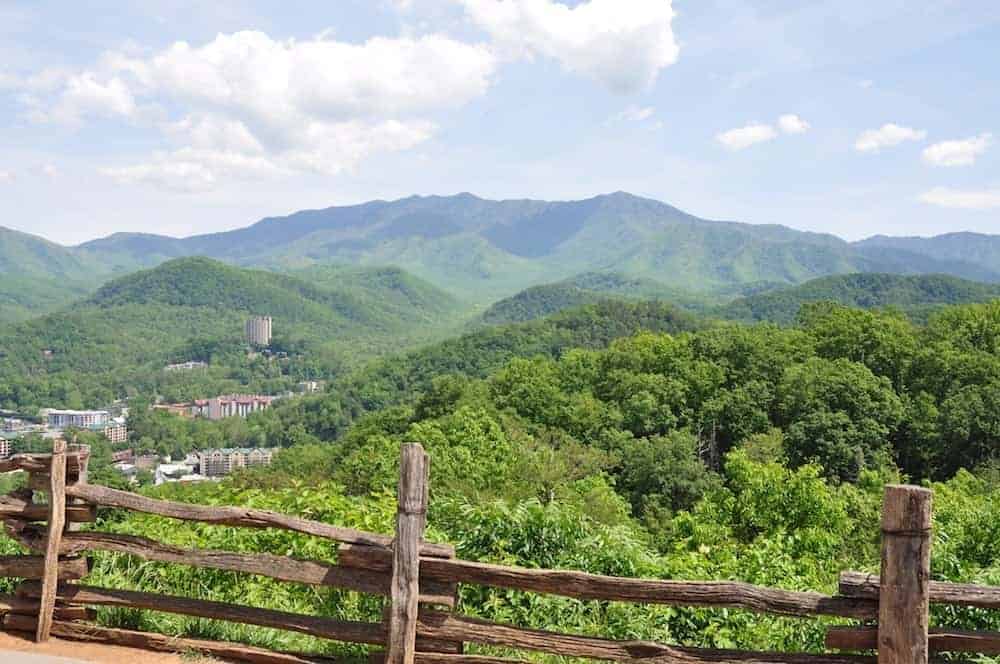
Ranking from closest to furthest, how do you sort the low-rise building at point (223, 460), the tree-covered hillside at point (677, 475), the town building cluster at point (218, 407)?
1. the tree-covered hillside at point (677, 475)
2. the low-rise building at point (223, 460)
3. the town building cluster at point (218, 407)

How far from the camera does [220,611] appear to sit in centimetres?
568

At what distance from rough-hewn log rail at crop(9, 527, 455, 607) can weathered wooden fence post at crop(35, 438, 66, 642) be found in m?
0.11

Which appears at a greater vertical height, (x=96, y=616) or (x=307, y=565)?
(x=307, y=565)

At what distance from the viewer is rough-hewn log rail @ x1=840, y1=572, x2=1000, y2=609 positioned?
4.66 m

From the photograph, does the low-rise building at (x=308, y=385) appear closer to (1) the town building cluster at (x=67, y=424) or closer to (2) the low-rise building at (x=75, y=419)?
(1) the town building cluster at (x=67, y=424)

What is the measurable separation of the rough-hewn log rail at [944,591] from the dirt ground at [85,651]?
13.4 feet

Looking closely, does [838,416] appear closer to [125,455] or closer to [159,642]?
[159,642]

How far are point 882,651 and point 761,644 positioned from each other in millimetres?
1609

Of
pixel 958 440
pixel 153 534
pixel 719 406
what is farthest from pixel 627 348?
pixel 153 534

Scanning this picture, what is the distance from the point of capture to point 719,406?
1455 inches

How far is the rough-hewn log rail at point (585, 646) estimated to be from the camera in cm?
498

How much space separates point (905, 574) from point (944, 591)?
0.33 m

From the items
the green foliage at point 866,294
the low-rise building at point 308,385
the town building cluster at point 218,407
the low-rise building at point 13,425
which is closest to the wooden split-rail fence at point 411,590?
the low-rise building at point 13,425

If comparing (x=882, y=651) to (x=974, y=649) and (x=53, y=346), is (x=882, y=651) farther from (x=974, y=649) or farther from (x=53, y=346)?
(x=53, y=346)
